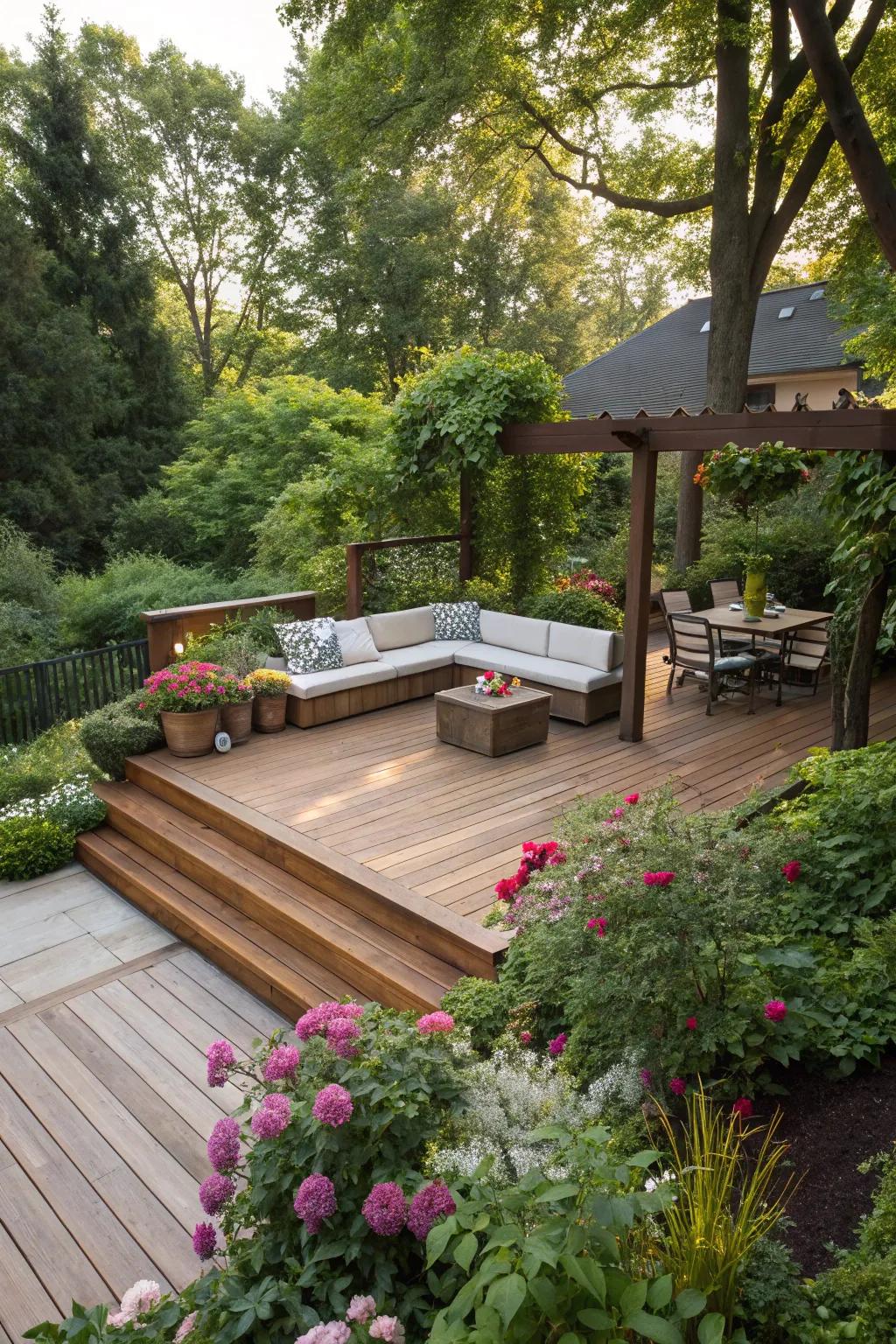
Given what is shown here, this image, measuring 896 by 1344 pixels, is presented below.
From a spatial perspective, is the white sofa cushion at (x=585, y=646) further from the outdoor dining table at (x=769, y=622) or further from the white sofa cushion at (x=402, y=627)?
the white sofa cushion at (x=402, y=627)

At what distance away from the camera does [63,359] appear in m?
17.8

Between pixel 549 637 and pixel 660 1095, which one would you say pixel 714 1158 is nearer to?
pixel 660 1095

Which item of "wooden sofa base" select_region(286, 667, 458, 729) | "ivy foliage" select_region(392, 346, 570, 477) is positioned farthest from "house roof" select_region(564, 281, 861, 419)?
"wooden sofa base" select_region(286, 667, 458, 729)

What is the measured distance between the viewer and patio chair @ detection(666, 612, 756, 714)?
744cm

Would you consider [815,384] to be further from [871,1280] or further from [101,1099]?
[871,1280]

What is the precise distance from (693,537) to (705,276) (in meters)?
8.23

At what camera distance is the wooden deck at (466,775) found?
512cm

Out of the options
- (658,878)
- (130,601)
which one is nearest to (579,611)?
(658,878)

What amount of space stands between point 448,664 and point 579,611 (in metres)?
1.35

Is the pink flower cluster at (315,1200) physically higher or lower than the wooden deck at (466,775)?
higher

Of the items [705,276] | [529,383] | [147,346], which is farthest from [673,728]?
[147,346]

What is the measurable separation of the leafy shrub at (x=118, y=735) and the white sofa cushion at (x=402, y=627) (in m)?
2.15

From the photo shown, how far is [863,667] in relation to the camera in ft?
17.8

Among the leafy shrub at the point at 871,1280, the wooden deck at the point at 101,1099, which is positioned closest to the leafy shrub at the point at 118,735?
the wooden deck at the point at 101,1099
